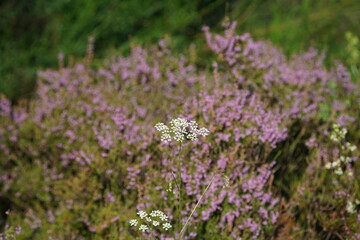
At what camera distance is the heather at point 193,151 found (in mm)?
2518

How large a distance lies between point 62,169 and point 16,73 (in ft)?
4.33

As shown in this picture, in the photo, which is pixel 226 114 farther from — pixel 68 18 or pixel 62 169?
pixel 68 18

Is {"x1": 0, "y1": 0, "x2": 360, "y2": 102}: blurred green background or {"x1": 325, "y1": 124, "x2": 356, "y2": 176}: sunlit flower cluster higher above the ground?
{"x1": 0, "y1": 0, "x2": 360, "y2": 102}: blurred green background

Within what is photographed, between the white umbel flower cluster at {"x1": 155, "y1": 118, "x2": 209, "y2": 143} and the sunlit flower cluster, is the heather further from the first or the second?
the white umbel flower cluster at {"x1": 155, "y1": 118, "x2": 209, "y2": 143}

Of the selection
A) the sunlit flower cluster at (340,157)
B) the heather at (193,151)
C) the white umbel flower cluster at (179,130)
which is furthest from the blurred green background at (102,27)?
the white umbel flower cluster at (179,130)

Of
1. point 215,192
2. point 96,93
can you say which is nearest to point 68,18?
point 96,93

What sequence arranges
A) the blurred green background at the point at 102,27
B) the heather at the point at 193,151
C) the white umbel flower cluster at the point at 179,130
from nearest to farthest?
the white umbel flower cluster at the point at 179,130, the heather at the point at 193,151, the blurred green background at the point at 102,27

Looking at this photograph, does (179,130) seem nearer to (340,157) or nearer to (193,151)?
(193,151)

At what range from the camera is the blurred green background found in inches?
163

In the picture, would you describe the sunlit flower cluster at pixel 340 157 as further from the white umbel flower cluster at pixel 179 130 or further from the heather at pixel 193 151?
the white umbel flower cluster at pixel 179 130

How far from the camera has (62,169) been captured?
3.21m

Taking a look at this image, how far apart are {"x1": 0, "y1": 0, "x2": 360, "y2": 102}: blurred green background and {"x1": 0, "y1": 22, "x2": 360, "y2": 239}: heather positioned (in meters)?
0.73

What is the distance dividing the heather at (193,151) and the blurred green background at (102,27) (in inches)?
28.6

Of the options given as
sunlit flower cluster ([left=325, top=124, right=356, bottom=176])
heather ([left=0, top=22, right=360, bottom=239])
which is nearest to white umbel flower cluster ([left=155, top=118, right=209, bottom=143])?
heather ([left=0, top=22, right=360, bottom=239])
